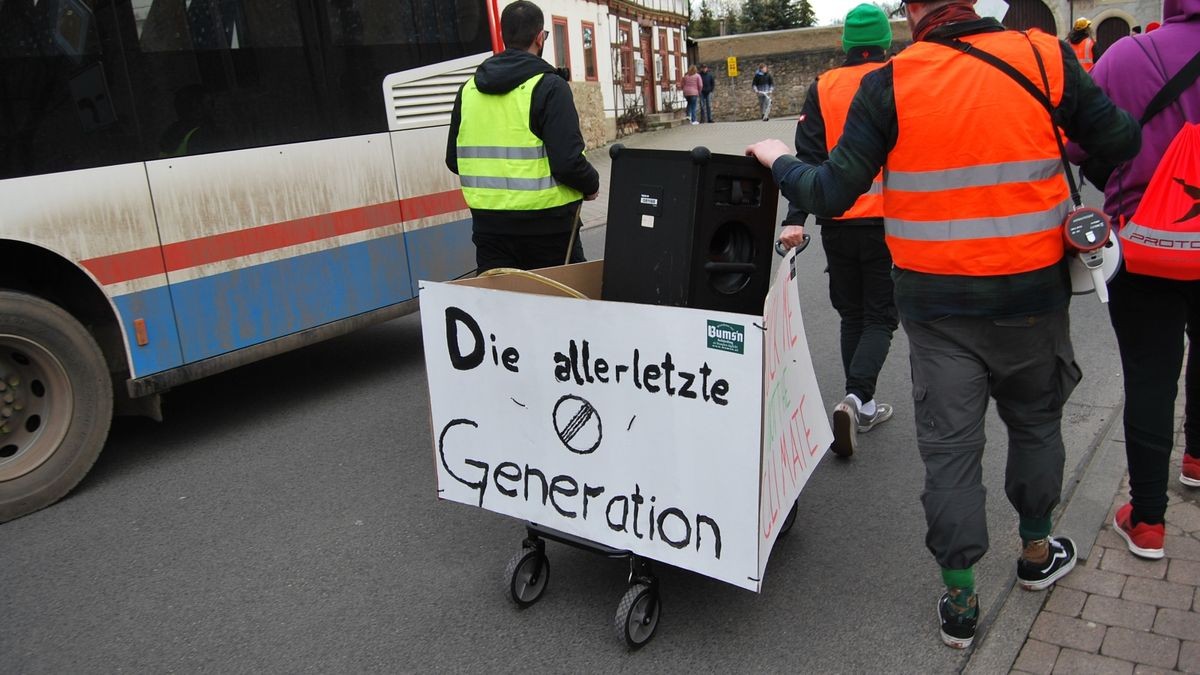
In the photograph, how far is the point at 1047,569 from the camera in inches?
127

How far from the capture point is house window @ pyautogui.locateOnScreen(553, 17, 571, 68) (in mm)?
23672

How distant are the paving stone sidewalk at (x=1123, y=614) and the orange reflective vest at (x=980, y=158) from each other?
44.5 inches

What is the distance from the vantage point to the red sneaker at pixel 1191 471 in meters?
3.76

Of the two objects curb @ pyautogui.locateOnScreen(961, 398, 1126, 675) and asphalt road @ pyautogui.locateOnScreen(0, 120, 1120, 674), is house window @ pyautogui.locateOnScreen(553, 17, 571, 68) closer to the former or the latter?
asphalt road @ pyautogui.locateOnScreen(0, 120, 1120, 674)

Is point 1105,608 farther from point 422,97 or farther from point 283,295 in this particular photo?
point 422,97

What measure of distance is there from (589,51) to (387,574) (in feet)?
78.2

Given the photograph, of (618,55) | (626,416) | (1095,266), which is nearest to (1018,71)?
(1095,266)

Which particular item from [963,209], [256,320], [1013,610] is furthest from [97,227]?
[1013,610]

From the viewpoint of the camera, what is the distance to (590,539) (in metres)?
3.20

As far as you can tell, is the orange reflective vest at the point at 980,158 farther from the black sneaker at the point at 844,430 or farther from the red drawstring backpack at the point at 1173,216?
the black sneaker at the point at 844,430

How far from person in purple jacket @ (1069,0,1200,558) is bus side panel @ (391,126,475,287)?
4.07 metres

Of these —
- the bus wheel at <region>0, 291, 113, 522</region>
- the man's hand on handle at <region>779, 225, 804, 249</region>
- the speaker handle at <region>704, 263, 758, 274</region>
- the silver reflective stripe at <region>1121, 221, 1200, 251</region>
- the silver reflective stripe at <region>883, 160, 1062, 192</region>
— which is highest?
the silver reflective stripe at <region>883, 160, 1062, 192</region>

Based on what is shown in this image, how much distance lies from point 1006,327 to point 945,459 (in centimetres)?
42

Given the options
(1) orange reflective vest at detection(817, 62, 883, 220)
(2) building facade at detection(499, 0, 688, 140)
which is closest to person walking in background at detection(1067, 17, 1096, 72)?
(2) building facade at detection(499, 0, 688, 140)
